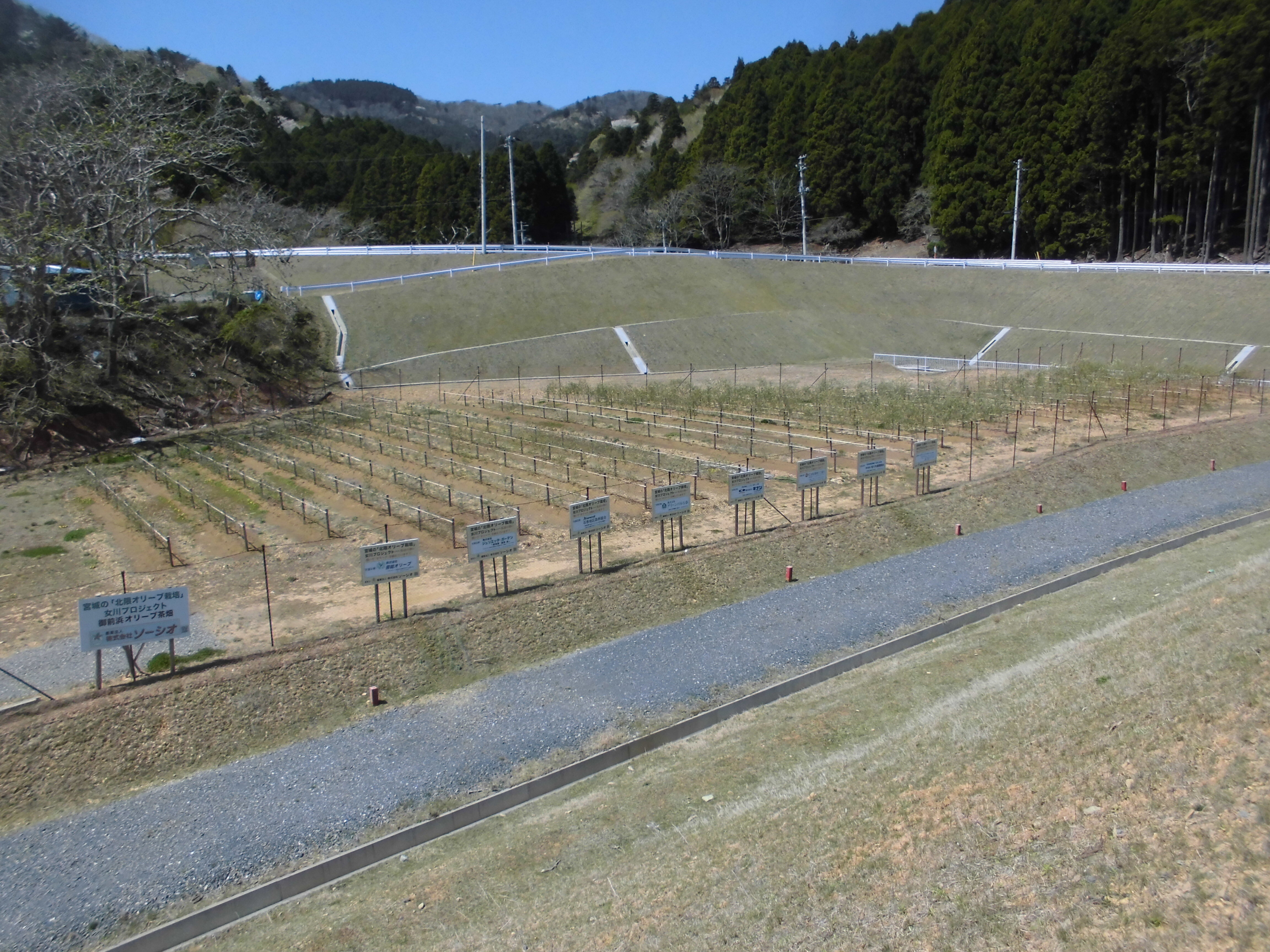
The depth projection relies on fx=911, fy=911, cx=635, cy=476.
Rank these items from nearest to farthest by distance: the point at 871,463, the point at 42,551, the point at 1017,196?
1. the point at 42,551
2. the point at 871,463
3. the point at 1017,196

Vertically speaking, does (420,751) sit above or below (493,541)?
below

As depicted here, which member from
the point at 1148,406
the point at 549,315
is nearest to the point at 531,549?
the point at 1148,406

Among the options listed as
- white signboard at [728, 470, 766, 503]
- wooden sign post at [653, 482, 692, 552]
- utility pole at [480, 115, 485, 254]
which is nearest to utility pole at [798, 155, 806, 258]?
utility pole at [480, 115, 485, 254]

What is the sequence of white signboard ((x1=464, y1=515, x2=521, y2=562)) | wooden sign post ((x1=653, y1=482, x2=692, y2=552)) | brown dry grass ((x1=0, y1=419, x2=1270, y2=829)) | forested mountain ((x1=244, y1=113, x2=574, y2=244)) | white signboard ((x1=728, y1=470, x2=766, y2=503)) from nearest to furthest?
1. brown dry grass ((x1=0, y1=419, x2=1270, y2=829))
2. white signboard ((x1=464, y1=515, x2=521, y2=562))
3. wooden sign post ((x1=653, y1=482, x2=692, y2=552))
4. white signboard ((x1=728, y1=470, x2=766, y2=503))
5. forested mountain ((x1=244, y1=113, x2=574, y2=244))

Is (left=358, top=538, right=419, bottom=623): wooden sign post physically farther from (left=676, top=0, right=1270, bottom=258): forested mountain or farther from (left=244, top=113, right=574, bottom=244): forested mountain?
(left=244, top=113, right=574, bottom=244): forested mountain

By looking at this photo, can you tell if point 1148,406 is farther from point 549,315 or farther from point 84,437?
point 84,437

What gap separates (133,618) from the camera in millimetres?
11430

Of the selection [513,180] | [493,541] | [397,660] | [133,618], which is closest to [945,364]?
[513,180]

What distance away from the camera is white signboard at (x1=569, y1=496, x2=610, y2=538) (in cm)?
1512

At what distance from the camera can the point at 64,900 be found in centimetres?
826

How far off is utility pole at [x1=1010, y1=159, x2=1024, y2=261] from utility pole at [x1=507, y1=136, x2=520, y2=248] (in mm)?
31419

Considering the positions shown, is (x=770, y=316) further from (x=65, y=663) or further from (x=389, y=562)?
(x=65, y=663)

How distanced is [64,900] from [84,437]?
2427 cm

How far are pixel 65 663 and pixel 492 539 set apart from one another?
6.09 meters
